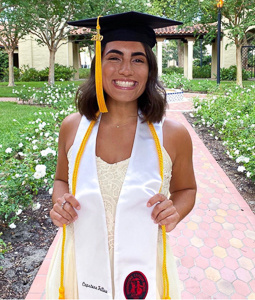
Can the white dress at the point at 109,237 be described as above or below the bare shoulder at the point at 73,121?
below

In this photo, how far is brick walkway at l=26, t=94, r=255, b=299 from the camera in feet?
9.57

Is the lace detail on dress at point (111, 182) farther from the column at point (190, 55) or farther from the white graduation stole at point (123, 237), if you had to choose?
the column at point (190, 55)

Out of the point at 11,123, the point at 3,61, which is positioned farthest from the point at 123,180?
the point at 3,61

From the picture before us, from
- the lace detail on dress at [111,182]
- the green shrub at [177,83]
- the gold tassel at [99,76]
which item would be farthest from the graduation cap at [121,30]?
the green shrub at [177,83]

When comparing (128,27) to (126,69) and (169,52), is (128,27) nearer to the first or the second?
(126,69)

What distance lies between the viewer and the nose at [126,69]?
1.38 m

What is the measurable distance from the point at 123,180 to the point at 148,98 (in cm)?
40

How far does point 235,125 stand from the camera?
6.88m

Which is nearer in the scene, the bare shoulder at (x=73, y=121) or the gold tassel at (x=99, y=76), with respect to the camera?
the gold tassel at (x=99, y=76)

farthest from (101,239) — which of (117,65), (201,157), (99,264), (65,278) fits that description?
(201,157)

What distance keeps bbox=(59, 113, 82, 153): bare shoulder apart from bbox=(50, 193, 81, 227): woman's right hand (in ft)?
0.96

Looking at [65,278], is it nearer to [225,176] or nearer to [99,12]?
[225,176]

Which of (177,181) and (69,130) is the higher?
(69,130)

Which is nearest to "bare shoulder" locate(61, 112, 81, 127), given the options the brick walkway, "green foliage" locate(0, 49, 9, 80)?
the brick walkway
